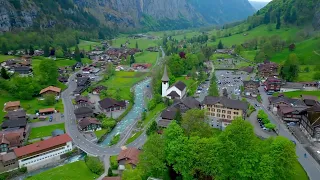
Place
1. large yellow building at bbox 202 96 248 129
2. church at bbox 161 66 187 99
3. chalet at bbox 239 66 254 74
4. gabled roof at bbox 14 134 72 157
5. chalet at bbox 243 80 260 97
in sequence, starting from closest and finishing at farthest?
gabled roof at bbox 14 134 72 157 → large yellow building at bbox 202 96 248 129 → church at bbox 161 66 187 99 → chalet at bbox 243 80 260 97 → chalet at bbox 239 66 254 74

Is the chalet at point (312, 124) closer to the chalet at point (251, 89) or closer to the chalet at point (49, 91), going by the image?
the chalet at point (251, 89)

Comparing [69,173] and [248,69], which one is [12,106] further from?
[248,69]

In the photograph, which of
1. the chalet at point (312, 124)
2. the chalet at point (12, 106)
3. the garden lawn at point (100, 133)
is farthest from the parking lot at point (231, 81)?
the chalet at point (12, 106)

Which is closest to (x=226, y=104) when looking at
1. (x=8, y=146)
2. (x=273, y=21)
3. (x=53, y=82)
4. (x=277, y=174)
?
(x=277, y=174)

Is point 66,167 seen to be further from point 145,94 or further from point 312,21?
point 312,21

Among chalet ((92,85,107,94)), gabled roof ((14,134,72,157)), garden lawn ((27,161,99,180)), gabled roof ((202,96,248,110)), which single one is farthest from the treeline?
chalet ((92,85,107,94))

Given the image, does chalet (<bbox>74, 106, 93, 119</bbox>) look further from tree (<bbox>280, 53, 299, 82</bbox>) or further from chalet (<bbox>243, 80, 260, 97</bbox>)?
tree (<bbox>280, 53, 299, 82</bbox>)
